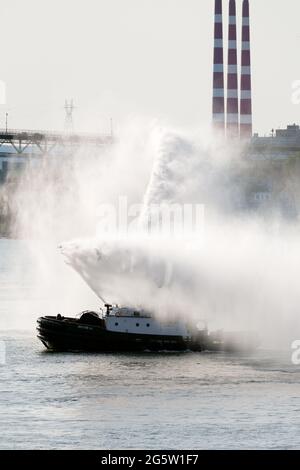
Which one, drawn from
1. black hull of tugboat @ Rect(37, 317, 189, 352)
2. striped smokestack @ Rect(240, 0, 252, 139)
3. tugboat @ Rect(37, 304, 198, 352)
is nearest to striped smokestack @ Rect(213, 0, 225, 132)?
striped smokestack @ Rect(240, 0, 252, 139)

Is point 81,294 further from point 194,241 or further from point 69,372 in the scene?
point 69,372

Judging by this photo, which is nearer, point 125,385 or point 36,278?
point 125,385

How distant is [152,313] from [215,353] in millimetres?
3557

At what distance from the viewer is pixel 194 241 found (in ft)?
281

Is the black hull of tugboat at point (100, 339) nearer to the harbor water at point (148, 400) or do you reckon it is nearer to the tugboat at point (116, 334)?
the tugboat at point (116, 334)

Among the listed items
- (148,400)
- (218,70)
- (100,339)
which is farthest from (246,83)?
Answer: (148,400)

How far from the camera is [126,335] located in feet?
258

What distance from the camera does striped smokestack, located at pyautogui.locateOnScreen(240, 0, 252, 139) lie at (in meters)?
167

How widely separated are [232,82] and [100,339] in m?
92.9

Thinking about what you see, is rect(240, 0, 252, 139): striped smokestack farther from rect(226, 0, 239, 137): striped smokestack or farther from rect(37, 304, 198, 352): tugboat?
rect(37, 304, 198, 352): tugboat

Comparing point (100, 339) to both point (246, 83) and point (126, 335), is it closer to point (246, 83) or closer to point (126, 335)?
point (126, 335)

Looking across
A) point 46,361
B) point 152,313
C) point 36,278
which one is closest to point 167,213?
point 152,313

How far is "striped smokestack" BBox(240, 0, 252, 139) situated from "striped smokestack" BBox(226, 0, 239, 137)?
1.18 m

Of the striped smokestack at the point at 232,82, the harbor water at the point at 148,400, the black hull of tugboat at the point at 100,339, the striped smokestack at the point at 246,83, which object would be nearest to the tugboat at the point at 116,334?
the black hull of tugboat at the point at 100,339
